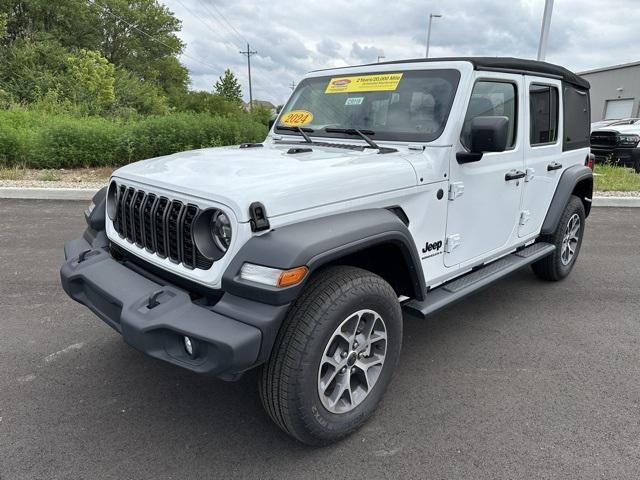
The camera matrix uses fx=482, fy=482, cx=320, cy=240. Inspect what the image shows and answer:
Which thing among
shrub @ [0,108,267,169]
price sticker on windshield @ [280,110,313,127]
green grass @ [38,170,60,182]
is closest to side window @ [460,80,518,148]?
price sticker on windshield @ [280,110,313,127]

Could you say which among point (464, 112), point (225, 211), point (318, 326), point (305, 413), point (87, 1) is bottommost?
point (305, 413)

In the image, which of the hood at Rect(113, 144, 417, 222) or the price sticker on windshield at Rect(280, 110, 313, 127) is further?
the price sticker on windshield at Rect(280, 110, 313, 127)

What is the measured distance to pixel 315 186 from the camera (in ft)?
7.52

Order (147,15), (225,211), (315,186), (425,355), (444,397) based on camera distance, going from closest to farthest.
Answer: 1. (225,211)
2. (315,186)
3. (444,397)
4. (425,355)
5. (147,15)

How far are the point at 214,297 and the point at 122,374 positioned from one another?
1.24 metres

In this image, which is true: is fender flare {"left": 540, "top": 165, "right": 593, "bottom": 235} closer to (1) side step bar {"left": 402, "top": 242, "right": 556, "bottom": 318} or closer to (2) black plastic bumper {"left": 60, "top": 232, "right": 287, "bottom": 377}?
(1) side step bar {"left": 402, "top": 242, "right": 556, "bottom": 318}

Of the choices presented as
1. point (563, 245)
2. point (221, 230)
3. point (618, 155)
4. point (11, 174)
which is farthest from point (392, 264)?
point (618, 155)

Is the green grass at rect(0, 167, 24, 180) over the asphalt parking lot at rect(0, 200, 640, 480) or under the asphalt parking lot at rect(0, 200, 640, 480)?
over

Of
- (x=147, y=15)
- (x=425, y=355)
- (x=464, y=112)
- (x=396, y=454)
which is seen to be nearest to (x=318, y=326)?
(x=396, y=454)

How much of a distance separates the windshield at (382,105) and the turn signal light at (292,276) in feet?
4.66

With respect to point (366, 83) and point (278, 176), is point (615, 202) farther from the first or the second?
point (278, 176)

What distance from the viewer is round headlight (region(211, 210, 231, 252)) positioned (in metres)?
2.18

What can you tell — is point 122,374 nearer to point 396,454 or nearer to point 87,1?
point 396,454

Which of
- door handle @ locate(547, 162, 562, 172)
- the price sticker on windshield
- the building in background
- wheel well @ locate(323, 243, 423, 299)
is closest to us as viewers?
wheel well @ locate(323, 243, 423, 299)
